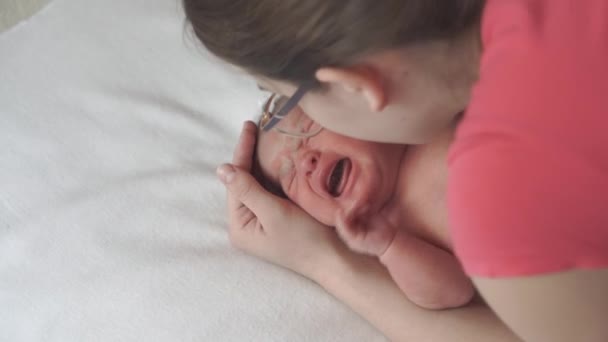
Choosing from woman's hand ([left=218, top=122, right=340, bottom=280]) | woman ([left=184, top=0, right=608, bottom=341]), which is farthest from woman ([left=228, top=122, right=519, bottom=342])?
woman ([left=184, top=0, right=608, bottom=341])

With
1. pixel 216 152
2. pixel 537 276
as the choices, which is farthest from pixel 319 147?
pixel 537 276

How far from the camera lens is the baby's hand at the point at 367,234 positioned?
0.86m

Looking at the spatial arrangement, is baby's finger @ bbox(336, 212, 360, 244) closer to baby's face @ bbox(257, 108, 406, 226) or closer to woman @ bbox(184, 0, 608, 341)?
baby's face @ bbox(257, 108, 406, 226)

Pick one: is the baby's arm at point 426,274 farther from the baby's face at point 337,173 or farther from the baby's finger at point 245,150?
the baby's finger at point 245,150

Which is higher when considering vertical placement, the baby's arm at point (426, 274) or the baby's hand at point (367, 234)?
the baby's hand at point (367, 234)

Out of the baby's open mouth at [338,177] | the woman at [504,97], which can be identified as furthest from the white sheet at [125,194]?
the woman at [504,97]

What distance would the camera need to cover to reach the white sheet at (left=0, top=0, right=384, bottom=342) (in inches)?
35.0

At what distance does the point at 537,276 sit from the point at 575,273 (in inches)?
1.8

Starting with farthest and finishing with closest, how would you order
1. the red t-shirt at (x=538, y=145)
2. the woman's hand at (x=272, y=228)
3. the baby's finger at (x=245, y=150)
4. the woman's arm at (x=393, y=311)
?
the baby's finger at (x=245, y=150) → the woman's hand at (x=272, y=228) → the woman's arm at (x=393, y=311) → the red t-shirt at (x=538, y=145)

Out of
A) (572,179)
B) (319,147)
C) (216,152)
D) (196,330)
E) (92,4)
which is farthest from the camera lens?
(92,4)

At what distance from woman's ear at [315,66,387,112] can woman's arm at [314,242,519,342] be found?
0.28 metres

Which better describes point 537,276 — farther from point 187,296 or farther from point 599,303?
point 187,296

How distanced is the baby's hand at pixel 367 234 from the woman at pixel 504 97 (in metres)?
0.22

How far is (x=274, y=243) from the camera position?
3.03 feet
